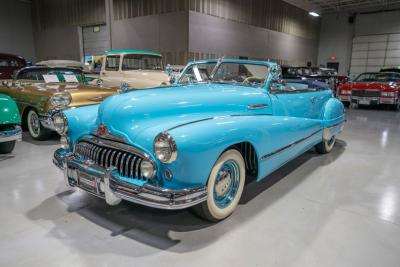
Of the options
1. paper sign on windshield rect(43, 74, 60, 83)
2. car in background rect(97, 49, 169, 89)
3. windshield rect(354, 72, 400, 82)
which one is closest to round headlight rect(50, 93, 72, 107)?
paper sign on windshield rect(43, 74, 60, 83)

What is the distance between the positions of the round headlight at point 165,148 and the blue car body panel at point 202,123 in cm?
4

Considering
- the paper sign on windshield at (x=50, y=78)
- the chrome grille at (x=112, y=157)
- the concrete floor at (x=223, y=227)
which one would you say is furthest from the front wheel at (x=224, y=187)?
the paper sign on windshield at (x=50, y=78)

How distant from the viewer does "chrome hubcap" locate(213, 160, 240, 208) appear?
2.58m

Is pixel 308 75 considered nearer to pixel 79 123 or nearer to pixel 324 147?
pixel 324 147

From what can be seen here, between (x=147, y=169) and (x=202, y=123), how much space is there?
58 cm

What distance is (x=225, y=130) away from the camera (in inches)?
95.4

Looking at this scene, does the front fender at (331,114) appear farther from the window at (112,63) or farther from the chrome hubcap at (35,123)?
the window at (112,63)

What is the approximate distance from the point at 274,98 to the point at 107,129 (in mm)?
1897

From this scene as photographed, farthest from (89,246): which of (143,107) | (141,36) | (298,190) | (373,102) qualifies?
(141,36)

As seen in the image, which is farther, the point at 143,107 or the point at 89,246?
the point at 143,107

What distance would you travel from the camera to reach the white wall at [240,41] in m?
12.9

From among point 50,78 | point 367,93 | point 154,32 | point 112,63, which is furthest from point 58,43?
point 367,93

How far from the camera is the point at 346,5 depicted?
19781 millimetres

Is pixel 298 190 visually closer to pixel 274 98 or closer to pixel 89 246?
pixel 274 98
